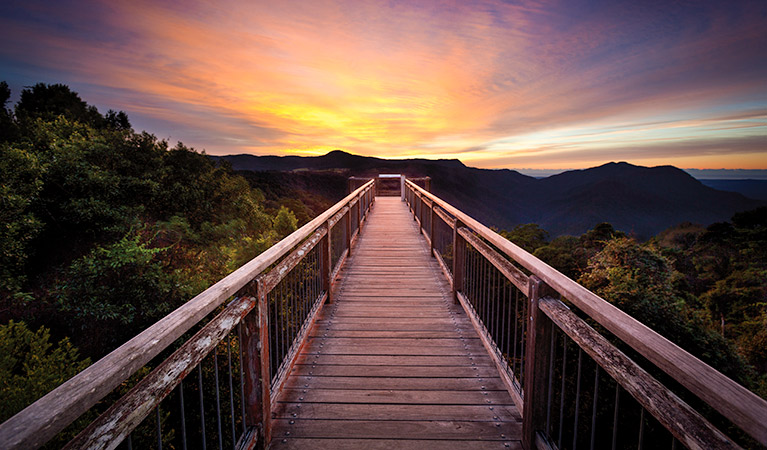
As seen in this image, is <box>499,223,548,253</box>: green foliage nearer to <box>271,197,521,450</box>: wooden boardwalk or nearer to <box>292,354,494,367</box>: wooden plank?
<box>271,197,521,450</box>: wooden boardwalk

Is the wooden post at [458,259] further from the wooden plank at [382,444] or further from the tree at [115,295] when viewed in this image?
the tree at [115,295]

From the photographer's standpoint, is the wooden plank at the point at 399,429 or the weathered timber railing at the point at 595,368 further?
the wooden plank at the point at 399,429

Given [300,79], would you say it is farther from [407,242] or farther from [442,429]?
[442,429]

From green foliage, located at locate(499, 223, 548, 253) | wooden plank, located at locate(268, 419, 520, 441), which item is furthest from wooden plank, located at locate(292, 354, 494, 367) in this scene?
green foliage, located at locate(499, 223, 548, 253)

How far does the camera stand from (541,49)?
1140cm

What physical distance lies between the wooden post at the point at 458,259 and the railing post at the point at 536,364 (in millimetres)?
2182

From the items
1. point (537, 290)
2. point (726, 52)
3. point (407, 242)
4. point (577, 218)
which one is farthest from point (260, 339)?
point (577, 218)

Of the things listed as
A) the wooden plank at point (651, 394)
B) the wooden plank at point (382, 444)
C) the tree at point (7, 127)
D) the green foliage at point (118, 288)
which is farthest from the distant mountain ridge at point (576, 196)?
the wooden plank at point (651, 394)

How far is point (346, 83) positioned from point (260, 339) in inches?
655

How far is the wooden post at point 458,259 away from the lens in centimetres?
418

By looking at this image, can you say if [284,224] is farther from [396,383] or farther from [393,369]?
[396,383]

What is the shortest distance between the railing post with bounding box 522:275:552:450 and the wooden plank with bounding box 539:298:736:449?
20cm

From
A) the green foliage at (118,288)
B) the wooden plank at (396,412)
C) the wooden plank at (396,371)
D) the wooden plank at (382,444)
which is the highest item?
the wooden plank at (396,371)

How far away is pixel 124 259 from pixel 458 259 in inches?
425
